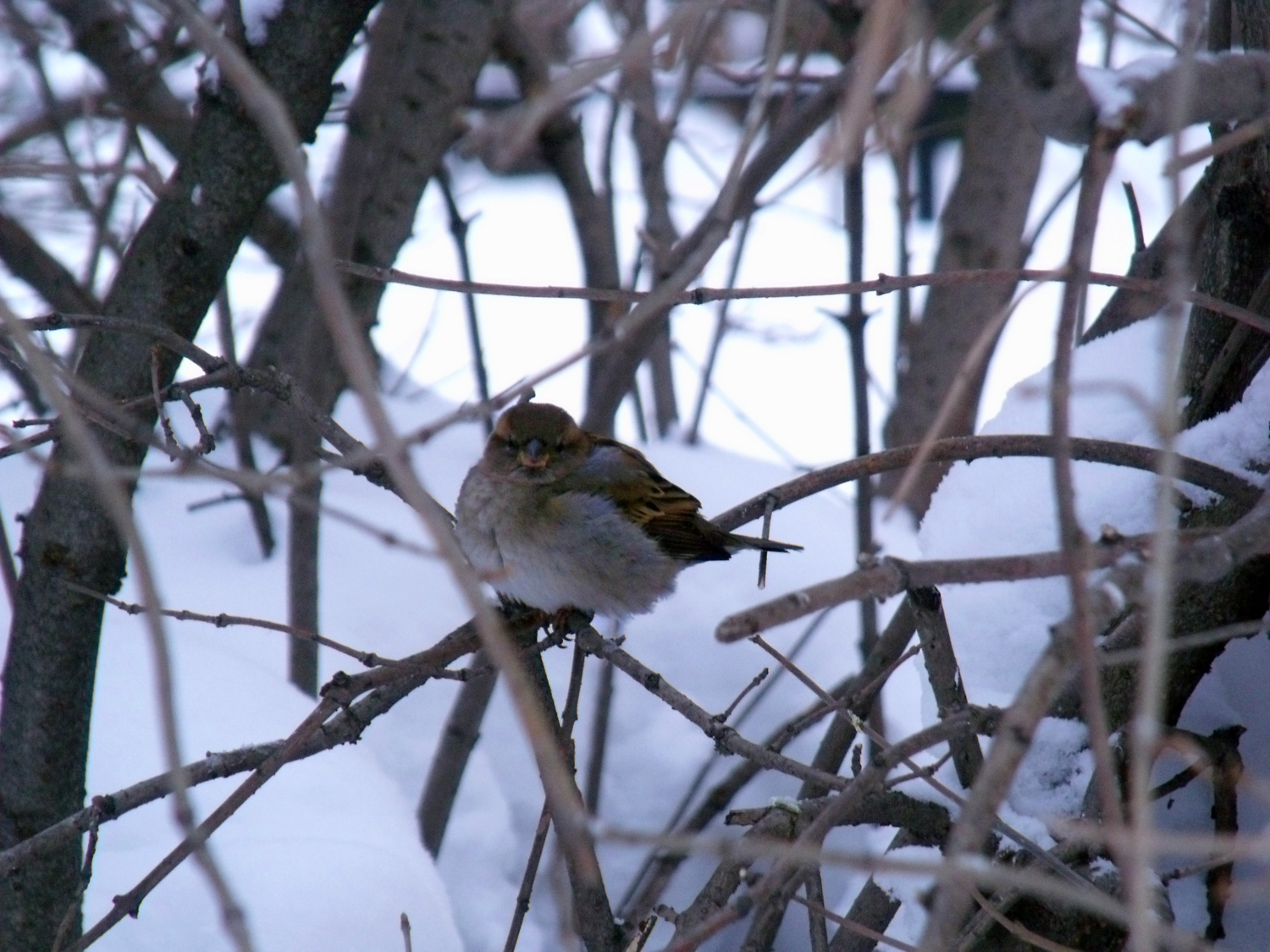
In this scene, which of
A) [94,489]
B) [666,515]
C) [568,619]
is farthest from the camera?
[666,515]

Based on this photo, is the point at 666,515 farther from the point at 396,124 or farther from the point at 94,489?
the point at 396,124

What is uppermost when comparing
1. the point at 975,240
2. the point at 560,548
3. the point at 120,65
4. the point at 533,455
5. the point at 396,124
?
the point at 120,65

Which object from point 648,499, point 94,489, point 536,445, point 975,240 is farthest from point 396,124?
point 975,240

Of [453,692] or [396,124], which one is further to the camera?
[453,692]

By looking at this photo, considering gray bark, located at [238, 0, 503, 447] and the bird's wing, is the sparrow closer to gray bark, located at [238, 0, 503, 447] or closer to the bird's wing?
the bird's wing

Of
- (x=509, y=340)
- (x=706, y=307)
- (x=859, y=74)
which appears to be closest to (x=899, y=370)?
(x=706, y=307)

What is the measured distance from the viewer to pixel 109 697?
3121 mm

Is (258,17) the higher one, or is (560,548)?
(258,17)

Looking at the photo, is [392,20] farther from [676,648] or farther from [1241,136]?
[1241,136]

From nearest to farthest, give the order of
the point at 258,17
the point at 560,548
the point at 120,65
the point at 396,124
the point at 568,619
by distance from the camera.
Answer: the point at 258,17, the point at 568,619, the point at 560,548, the point at 396,124, the point at 120,65

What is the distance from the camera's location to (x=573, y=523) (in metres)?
3.06

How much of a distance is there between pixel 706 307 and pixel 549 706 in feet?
15.6

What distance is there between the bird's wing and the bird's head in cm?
4

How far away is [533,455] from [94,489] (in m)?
1.07
